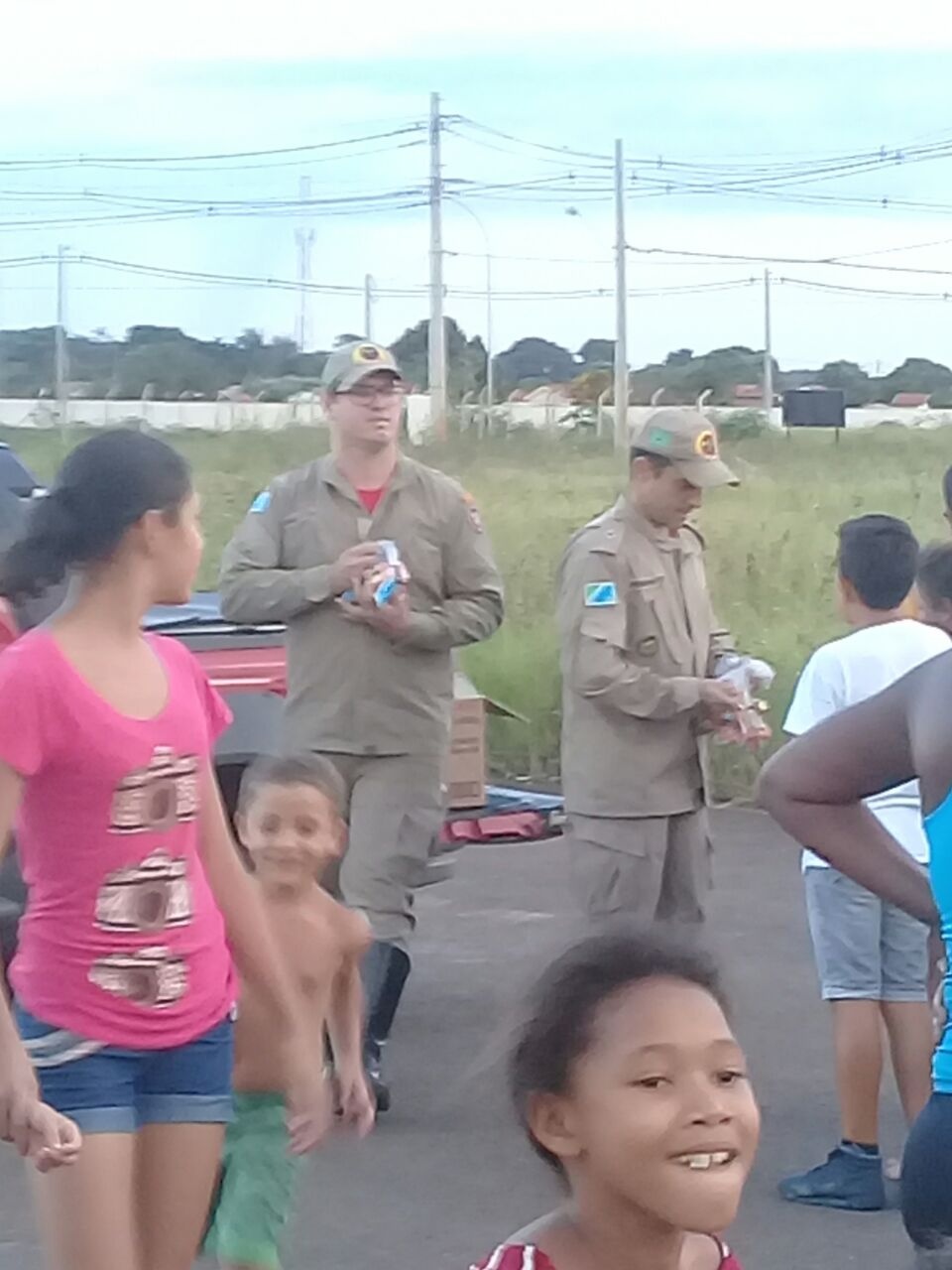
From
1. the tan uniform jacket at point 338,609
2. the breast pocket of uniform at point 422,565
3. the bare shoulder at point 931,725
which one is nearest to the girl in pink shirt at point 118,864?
the bare shoulder at point 931,725

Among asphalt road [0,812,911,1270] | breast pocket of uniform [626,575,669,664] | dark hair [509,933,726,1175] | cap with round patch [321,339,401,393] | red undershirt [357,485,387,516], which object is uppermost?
cap with round patch [321,339,401,393]

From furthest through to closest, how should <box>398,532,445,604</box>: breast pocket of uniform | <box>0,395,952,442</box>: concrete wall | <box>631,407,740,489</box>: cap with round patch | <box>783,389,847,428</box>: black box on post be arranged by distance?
1. <box>783,389,847,428</box>: black box on post
2. <box>0,395,952,442</box>: concrete wall
3. <box>398,532,445,604</box>: breast pocket of uniform
4. <box>631,407,740,489</box>: cap with round patch

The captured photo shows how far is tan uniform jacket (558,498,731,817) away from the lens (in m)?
6.54

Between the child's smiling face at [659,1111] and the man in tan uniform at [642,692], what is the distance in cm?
389

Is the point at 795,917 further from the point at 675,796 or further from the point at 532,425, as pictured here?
the point at 532,425

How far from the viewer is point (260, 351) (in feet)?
95.2

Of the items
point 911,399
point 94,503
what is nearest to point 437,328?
point 911,399

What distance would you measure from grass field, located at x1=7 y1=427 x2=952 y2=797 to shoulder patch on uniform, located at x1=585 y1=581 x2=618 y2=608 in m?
1.73

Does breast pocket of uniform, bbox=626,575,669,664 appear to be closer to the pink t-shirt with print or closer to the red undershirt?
the red undershirt

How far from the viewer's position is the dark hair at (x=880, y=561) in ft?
19.8

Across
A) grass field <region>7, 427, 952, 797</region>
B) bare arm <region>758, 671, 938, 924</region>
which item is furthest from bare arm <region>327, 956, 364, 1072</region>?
grass field <region>7, 427, 952, 797</region>

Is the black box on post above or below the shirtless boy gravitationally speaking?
above

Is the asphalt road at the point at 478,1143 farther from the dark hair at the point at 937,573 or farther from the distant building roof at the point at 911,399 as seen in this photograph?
the distant building roof at the point at 911,399

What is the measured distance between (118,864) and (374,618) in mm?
2795
